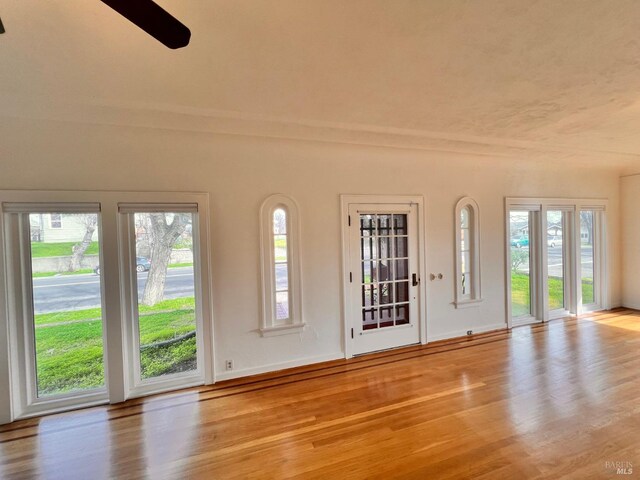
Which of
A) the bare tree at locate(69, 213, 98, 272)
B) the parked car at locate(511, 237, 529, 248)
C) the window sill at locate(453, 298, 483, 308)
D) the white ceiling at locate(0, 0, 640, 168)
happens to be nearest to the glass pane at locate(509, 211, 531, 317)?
the parked car at locate(511, 237, 529, 248)

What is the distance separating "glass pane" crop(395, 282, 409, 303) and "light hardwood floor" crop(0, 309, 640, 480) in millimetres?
838

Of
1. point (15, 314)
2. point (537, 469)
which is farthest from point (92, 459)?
point (537, 469)

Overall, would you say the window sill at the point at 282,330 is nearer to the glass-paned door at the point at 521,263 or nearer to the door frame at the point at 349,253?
the door frame at the point at 349,253

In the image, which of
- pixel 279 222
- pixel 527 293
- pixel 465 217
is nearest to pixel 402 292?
pixel 465 217

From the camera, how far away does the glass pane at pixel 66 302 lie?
2.79m

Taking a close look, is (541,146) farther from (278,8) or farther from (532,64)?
(278,8)

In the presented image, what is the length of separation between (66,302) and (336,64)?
10.3 ft

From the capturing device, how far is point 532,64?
1925 mm

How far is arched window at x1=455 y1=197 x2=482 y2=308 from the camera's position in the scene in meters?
4.36

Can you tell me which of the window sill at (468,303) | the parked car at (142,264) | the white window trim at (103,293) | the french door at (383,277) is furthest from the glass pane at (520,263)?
the parked car at (142,264)

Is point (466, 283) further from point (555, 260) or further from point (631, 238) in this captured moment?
point (631, 238)

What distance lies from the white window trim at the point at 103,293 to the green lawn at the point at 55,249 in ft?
0.36

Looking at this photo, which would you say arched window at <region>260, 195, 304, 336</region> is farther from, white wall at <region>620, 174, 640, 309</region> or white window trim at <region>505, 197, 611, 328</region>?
white wall at <region>620, 174, 640, 309</region>

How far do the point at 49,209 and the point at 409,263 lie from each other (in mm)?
3889
